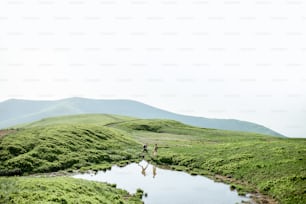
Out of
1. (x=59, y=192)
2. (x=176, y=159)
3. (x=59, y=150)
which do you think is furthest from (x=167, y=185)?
(x=59, y=150)

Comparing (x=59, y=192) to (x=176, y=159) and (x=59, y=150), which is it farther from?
(x=176, y=159)

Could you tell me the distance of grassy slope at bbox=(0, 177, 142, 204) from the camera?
85.0 ft

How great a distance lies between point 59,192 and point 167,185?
15863mm

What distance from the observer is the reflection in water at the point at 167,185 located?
110 ft

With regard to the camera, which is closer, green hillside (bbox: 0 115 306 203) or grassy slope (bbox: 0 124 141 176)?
green hillside (bbox: 0 115 306 203)

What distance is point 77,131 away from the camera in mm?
67562

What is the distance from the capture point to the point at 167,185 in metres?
39.5

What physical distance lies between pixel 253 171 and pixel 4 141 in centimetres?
4171

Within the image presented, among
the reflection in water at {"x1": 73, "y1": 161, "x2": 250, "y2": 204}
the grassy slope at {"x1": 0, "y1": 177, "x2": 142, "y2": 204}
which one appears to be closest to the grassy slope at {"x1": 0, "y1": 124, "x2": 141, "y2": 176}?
the reflection in water at {"x1": 73, "y1": 161, "x2": 250, "y2": 204}

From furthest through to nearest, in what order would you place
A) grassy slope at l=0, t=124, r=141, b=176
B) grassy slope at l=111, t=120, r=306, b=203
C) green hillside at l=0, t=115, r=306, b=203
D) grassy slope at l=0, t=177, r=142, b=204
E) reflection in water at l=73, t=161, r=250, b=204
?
grassy slope at l=0, t=124, r=141, b=176 < green hillside at l=0, t=115, r=306, b=203 < grassy slope at l=111, t=120, r=306, b=203 < reflection in water at l=73, t=161, r=250, b=204 < grassy slope at l=0, t=177, r=142, b=204

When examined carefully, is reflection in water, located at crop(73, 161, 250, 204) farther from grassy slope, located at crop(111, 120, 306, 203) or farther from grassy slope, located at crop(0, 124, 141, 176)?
grassy slope, located at crop(0, 124, 141, 176)

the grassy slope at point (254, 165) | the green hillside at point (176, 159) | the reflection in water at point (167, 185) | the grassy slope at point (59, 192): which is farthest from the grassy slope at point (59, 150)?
the grassy slope at point (59, 192)

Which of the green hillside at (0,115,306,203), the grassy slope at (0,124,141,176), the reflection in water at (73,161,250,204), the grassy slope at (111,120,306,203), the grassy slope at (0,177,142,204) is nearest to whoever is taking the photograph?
the grassy slope at (0,177,142,204)

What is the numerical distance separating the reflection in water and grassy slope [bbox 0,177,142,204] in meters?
3.20
